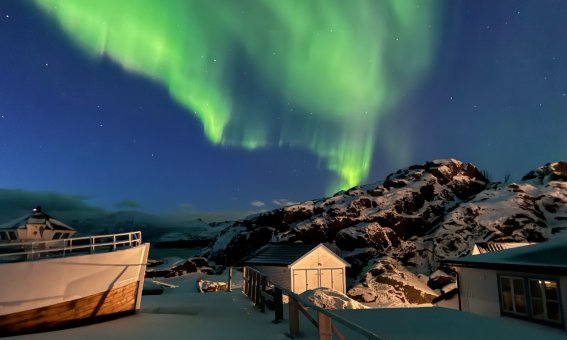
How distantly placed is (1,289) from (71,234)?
33.3ft

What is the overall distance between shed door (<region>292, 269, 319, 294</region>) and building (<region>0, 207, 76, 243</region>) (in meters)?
21.5

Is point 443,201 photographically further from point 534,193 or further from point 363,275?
point 363,275

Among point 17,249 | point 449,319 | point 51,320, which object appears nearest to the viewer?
point 51,320

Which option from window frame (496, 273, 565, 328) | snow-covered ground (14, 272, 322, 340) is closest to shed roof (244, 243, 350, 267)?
window frame (496, 273, 565, 328)

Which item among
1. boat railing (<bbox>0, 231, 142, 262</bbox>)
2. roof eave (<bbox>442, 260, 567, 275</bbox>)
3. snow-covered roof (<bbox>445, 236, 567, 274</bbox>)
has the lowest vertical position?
roof eave (<bbox>442, 260, 567, 275</bbox>)

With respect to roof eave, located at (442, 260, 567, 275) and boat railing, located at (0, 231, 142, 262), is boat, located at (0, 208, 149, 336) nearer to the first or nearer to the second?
boat railing, located at (0, 231, 142, 262)

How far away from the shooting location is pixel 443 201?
65125mm

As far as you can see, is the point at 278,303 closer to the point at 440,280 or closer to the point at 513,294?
the point at 513,294

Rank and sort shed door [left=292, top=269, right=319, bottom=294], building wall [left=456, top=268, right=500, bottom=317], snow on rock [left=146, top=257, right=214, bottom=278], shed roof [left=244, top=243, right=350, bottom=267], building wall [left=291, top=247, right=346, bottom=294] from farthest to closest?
1. snow on rock [left=146, top=257, right=214, bottom=278]
2. shed roof [left=244, top=243, right=350, bottom=267]
3. building wall [left=291, top=247, right=346, bottom=294]
4. shed door [left=292, top=269, right=319, bottom=294]
5. building wall [left=456, top=268, right=500, bottom=317]

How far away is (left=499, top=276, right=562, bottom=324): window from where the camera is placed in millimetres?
13578

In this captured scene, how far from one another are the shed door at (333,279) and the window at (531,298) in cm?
2203

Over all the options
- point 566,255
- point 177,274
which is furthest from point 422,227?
point 566,255

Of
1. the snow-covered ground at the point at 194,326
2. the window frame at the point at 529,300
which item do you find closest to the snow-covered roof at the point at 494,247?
the window frame at the point at 529,300

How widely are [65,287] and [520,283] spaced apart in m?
16.0
